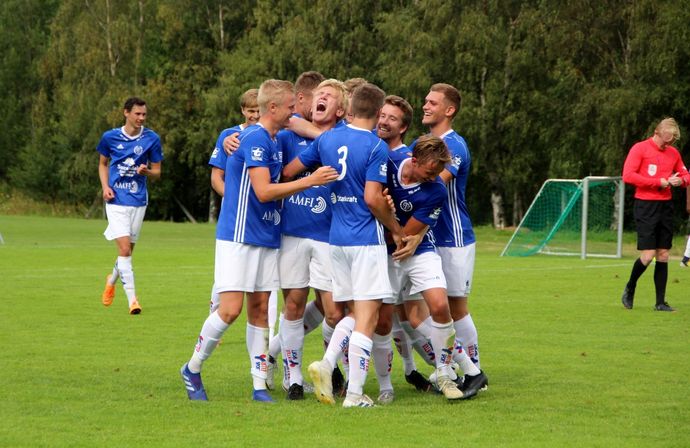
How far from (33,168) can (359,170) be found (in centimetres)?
5906

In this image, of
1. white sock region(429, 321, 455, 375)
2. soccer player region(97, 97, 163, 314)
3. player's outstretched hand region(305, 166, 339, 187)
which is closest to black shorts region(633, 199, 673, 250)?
soccer player region(97, 97, 163, 314)

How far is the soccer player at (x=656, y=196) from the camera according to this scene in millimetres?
13648

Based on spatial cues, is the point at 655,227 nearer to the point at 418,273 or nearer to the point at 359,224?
the point at 418,273

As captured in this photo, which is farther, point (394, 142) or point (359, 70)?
point (359, 70)

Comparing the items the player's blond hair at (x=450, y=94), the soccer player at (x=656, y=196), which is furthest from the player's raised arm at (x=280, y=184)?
the soccer player at (x=656, y=196)

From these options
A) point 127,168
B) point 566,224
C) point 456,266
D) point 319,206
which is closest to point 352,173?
point 319,206

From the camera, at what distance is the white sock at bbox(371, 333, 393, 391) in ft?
25.4

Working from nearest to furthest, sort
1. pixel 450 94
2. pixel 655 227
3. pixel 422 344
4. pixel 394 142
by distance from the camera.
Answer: pixel 394 142 < pixel 450 94 < pixel 422 344 < pixel 655 227

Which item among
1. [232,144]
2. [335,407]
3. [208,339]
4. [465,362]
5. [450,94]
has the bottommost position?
[335,407]

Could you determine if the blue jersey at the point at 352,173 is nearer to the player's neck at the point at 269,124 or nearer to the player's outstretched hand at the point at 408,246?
the player's outstretched hand at the point at 408,246

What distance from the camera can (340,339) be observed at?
759cm

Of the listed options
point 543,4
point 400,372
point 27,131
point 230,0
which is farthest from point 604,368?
point 27,131

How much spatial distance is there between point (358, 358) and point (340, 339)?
31cm

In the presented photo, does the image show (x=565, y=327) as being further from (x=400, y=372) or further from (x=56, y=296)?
(x=56, y=296)
